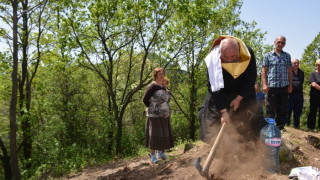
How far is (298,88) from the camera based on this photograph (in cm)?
620

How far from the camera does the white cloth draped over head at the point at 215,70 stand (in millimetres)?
2838

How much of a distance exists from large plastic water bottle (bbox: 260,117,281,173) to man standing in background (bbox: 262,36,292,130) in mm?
2197

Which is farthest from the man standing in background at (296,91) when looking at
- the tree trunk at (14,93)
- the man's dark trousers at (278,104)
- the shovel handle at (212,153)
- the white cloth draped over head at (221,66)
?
the tree trunk at (14,93)

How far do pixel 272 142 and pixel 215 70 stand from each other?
118 centimetres

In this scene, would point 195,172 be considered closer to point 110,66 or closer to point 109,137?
point 110,66

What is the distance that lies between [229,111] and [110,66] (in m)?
8.29

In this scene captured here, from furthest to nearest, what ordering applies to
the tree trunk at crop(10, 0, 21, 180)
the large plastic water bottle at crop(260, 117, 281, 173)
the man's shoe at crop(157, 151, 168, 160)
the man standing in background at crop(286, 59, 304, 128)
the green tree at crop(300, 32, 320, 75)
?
the green tree at crop(300, 32, 320, 75), the tree trunk at crop(10, 0, 21, 180), the man standing in background at crop(286, 59, 304, 128), the man's shoe at crop(157, 151, 168, 160), the large plastic water bottle at crop(260, 117, 281, 173)

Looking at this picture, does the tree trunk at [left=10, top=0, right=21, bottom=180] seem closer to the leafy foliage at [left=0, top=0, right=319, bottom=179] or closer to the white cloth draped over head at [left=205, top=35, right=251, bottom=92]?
the leafy foliage at [left=0, top=0, right=319, bottom=179]

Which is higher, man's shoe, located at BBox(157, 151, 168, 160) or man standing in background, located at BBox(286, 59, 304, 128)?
man standing in background, located at BBox(286, 59, 304, 128)

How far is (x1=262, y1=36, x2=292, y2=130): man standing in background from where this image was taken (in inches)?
192

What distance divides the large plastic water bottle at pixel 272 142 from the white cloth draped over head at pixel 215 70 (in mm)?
904

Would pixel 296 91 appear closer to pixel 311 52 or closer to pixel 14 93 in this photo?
pixel 14 93

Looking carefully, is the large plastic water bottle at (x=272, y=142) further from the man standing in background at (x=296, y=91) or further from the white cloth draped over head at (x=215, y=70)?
the man standing in background at (x=296, y=91)

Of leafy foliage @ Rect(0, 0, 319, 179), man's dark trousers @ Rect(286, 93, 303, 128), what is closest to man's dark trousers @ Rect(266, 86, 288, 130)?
man's dark trousers @ Rect(286, 93, 303, 128)
